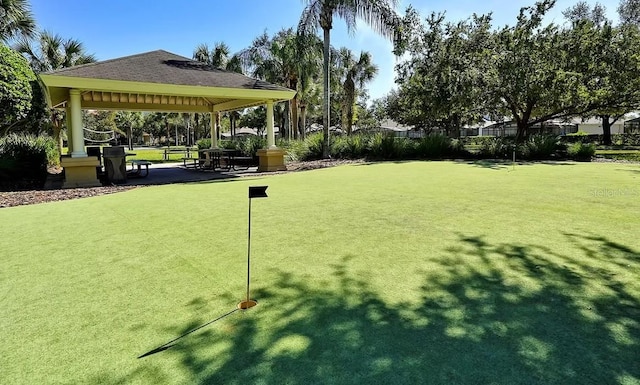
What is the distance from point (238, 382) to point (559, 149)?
2044 centimetres

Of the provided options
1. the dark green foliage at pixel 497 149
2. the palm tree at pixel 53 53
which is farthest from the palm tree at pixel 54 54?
the dark green foliage at pixel 497 149

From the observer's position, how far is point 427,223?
5953mm

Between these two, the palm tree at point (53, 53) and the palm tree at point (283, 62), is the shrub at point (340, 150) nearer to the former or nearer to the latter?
the palm tree at point (283, 62)

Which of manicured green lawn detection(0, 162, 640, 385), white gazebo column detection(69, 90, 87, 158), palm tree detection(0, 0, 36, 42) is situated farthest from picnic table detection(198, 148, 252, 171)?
manicured green lawn detection(0, 162, 640, 385)

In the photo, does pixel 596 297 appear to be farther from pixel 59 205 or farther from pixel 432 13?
pixel 432 13

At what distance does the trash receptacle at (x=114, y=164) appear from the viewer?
1272cm

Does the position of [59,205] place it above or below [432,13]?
below

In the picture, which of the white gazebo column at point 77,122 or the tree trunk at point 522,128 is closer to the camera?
the white gazebo column at point 77,122

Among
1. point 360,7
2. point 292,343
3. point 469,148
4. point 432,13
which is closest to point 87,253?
point 292,343

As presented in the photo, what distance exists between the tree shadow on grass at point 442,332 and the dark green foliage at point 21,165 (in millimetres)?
12140

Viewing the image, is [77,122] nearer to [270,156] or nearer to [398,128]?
[270,156]

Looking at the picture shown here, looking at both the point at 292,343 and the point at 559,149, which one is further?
the point at 559,149

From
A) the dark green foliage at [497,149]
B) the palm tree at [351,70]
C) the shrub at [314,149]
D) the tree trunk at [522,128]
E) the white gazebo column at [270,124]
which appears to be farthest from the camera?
the palm tree at [351,70]

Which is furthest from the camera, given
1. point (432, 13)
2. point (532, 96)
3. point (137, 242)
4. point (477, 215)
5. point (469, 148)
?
point (432, 13)
